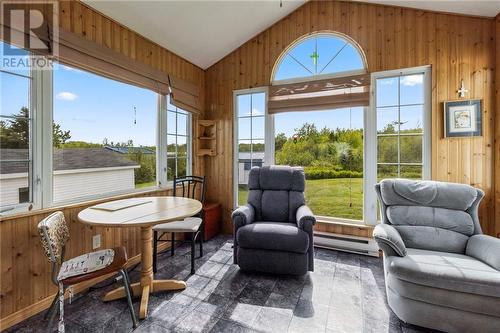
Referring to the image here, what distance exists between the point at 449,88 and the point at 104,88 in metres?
3.79

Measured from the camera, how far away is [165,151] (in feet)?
10.5

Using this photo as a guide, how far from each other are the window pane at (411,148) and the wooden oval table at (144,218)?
2.52 meters

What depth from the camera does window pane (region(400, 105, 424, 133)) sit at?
2.80m

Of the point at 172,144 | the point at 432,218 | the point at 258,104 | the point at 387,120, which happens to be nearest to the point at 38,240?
the point at 172,144

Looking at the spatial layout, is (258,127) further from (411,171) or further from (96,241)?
(96,241)

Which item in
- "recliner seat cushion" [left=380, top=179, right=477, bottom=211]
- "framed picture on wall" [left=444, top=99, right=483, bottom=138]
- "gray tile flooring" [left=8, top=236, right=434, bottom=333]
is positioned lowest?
"gray tile flooring" [left=8, top=236, right=434, bottom=333]

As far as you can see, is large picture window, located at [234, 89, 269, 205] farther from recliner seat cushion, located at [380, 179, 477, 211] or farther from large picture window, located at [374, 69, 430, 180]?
recliner seat cushion, located at [380, 179, 477, 211]

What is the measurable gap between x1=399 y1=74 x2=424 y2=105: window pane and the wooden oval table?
9.01 feet

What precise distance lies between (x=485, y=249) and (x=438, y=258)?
0.35 m

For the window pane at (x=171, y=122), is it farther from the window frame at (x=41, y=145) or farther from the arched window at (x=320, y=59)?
the arched window at (x=320, y=59)

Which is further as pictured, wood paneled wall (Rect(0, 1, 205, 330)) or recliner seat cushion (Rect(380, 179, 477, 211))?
recliner seat cushion (Rect(380, 179, 477, 211))

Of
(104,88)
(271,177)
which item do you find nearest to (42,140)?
(104,88)

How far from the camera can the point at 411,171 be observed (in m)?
2.85

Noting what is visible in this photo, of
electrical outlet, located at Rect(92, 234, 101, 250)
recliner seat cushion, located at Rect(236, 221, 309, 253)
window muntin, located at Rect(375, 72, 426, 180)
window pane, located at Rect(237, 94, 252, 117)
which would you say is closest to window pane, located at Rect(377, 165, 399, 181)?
window muntin, located at Rect(375, 72, 426, 180)
